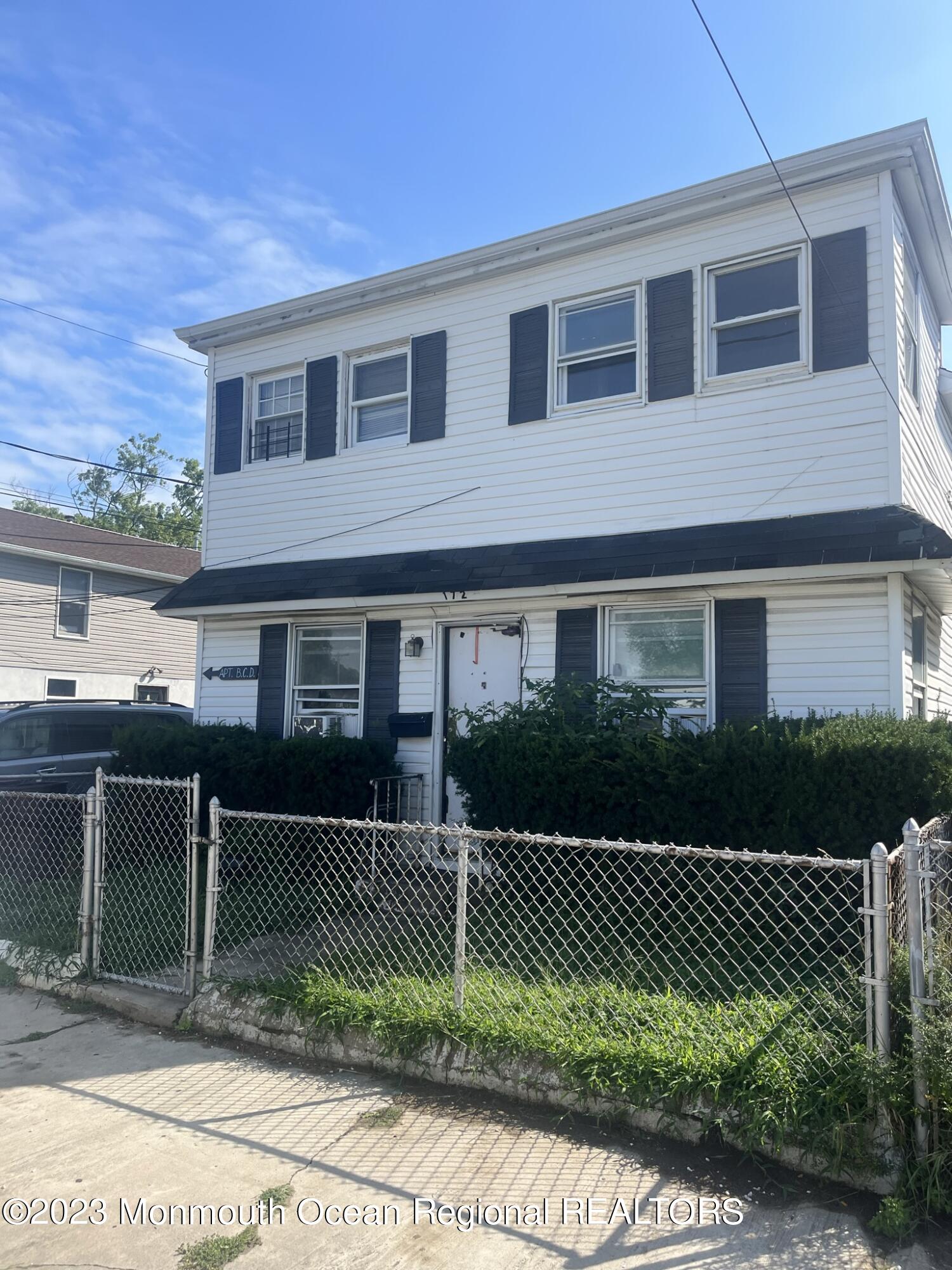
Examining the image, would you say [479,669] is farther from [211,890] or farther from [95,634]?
[95,634]

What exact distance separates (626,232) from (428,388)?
255 centimetres

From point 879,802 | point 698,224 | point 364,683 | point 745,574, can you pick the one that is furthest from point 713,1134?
point 698,224

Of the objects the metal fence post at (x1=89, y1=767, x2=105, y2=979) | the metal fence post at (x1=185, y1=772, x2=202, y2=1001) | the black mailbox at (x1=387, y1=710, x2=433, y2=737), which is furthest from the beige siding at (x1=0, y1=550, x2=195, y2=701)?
the metal fence post at (x1=185, y1=772, x2=202, y2=1001)

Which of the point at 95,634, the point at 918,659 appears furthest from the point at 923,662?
the point at 95,634

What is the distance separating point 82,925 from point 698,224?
7.72 m

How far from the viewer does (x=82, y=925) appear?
5.93 metres

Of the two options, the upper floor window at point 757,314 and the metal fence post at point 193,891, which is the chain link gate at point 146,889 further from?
the upper floor window at point 757,314

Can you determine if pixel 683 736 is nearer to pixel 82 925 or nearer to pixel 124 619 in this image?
pixel 82 925

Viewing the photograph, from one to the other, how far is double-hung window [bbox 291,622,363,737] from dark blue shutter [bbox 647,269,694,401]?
13.2ft

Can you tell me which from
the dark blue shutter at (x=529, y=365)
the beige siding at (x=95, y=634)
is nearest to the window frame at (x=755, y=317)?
the dark blue shutter at (x=529, y=365)

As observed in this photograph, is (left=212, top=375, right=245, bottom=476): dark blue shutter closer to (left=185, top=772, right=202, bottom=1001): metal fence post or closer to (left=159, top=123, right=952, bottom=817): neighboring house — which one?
(left=159, top=123, right=952, bottom=817): neighboring house

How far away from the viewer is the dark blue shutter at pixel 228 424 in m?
11.4

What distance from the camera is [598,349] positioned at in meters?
9.12

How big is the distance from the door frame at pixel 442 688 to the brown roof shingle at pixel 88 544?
11132 mm
